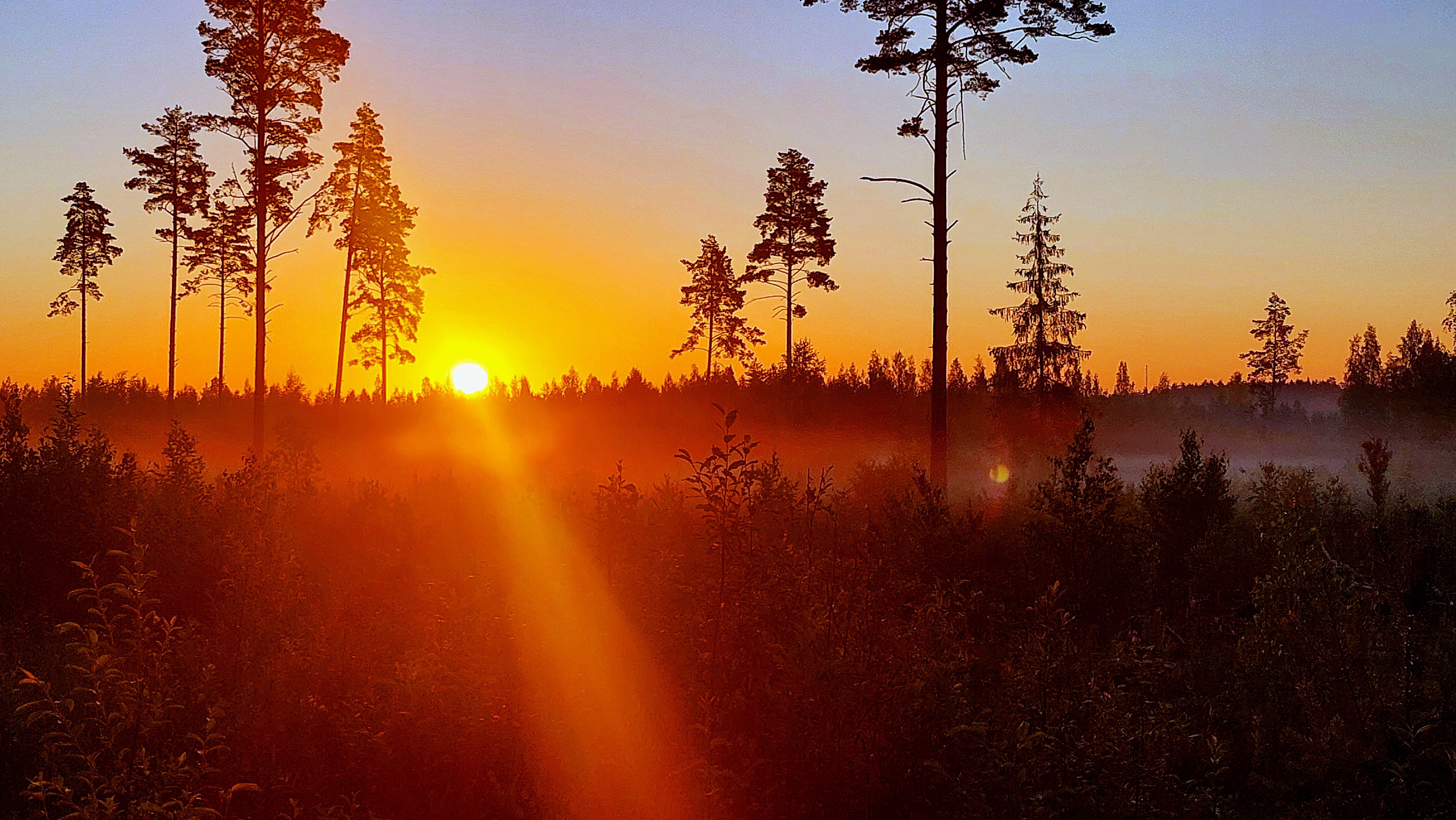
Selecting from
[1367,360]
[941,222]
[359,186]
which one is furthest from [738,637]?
[1367,360]

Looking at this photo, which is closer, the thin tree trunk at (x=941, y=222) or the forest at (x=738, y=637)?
the forest at (x=738, y=637)

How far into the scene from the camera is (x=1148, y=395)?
2138 inches

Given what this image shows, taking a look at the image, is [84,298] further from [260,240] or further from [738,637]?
[738,637]

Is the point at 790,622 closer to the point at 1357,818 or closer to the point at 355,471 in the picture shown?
the point at 1357,818

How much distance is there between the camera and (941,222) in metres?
17.3

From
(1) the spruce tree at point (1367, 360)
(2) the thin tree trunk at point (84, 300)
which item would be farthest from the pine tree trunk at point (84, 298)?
(1) the spruce tree at point (1367, 360)

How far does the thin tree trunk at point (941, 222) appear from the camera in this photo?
1717cm

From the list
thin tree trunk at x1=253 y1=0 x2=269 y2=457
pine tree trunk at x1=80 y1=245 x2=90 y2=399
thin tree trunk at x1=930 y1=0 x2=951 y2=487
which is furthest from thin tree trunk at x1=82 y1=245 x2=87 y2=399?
thin tree trunk at x1=930 y1=0 x2=951 y2=487

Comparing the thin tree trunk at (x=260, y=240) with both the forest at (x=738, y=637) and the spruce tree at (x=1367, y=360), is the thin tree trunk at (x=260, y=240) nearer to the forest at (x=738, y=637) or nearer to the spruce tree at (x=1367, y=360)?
the forest at (x=738, y=637)

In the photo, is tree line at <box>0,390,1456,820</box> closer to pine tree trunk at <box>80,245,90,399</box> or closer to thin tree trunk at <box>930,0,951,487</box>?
thin tree trunk at <box>930,0,951,487</box>

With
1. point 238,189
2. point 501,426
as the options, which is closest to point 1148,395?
point 501,426

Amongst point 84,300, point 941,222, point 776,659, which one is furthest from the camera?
point 84,300

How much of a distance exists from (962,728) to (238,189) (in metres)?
23.6

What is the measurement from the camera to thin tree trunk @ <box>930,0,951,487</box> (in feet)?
56.3
